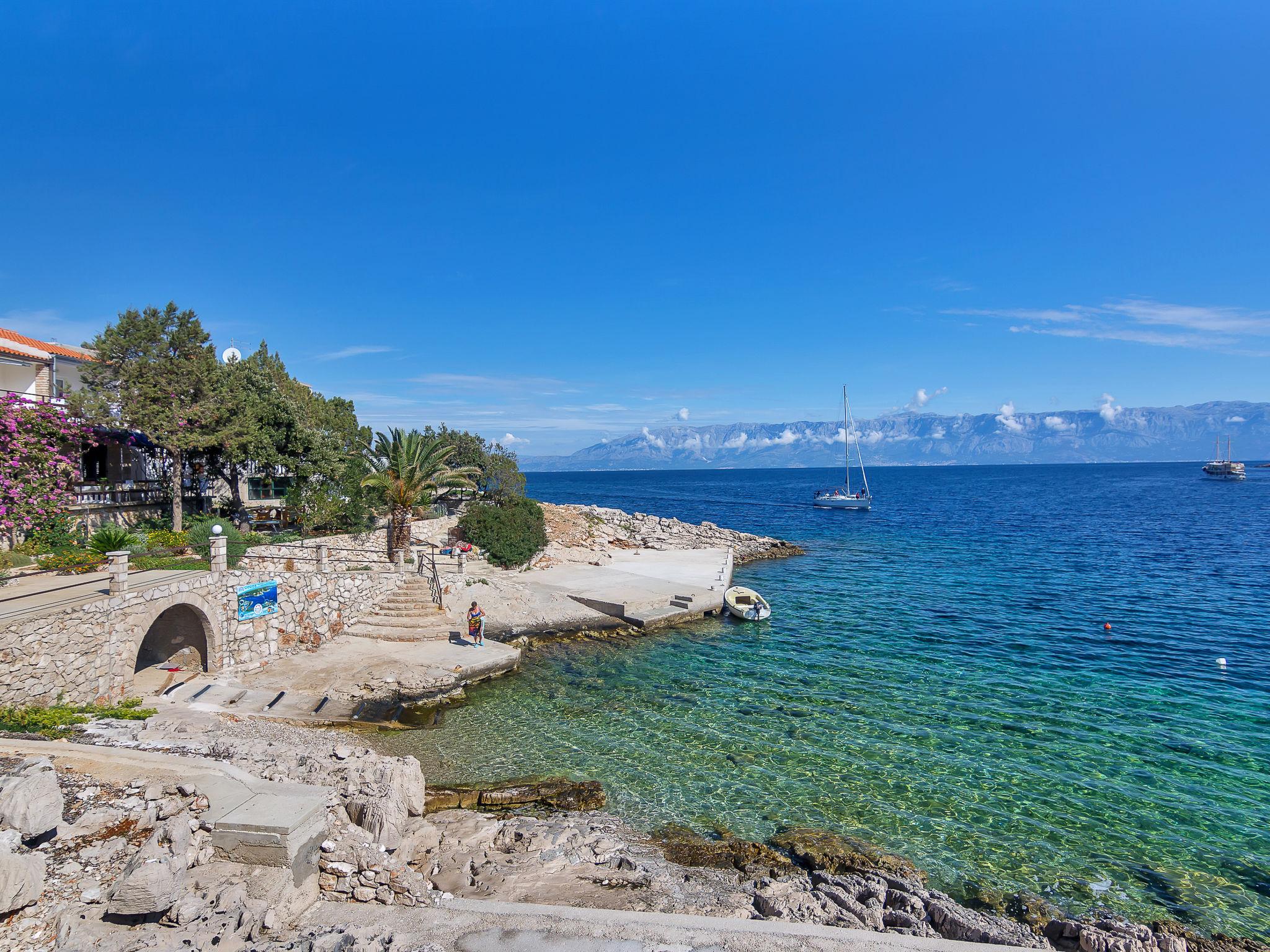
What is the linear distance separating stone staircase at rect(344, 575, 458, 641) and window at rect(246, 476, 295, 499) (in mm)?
14740

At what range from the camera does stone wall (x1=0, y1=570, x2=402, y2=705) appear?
12734 mm

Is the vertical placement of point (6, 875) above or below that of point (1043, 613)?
above

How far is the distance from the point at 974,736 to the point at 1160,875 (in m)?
5.02

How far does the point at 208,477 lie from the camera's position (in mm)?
27625

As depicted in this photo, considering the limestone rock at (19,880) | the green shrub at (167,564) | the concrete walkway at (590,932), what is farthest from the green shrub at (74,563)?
the concrete walkway at (590,932)

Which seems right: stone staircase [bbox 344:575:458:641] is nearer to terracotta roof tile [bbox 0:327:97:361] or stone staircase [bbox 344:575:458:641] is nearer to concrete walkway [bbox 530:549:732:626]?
concrete walkway [bbox 530:549:732:626]

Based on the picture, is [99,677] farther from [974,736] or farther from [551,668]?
[974,736]

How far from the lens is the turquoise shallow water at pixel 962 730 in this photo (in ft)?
35.4

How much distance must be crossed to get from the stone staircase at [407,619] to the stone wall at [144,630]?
18.1 inches

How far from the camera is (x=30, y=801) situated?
729 centimetres

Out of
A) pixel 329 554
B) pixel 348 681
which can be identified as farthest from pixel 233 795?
pixel 329 554

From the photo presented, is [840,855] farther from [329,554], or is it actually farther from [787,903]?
[329,554]

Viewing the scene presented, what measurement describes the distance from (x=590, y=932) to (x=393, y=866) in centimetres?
291

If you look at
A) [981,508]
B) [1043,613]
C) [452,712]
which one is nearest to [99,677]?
[452,712]
